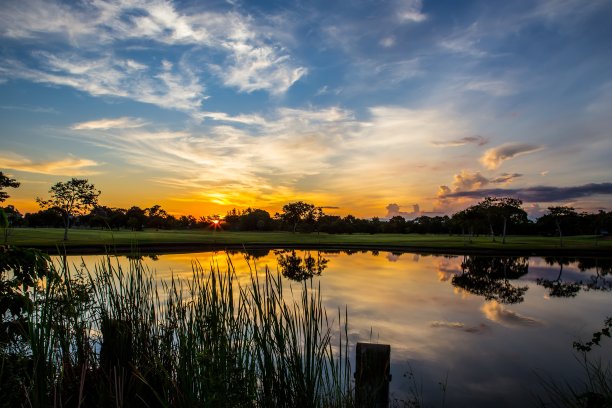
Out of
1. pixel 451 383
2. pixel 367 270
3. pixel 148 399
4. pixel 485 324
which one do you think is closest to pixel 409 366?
pixel 451 383

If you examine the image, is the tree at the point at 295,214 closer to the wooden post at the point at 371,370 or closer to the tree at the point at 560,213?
the tree at the point at 560,213

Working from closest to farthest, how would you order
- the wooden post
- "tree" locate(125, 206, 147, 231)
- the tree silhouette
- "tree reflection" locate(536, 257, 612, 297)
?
the wooden post
the tree silhouette
"tree reflection" locate(536, 257, 612, 297)
"tree" locate(125, 206, 147, 231)

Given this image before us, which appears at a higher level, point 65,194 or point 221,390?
point 65,194

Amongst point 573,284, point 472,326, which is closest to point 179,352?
point 472,326

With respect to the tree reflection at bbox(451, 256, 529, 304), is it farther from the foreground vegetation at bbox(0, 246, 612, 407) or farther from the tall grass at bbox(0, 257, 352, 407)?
the tall grass at bbox(0, 257, 352, 407)

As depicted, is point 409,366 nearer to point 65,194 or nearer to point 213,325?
point 213,325

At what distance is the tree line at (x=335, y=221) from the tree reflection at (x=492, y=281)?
37.1 m

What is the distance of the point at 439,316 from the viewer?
13.8m

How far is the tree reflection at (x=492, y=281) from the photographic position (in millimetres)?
18219

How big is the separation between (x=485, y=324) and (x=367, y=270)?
45.5 feet

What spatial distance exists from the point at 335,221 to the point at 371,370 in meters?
116

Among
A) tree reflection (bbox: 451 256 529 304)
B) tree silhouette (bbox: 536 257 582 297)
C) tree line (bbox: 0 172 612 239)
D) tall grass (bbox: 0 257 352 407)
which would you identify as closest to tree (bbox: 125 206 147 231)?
tree line (bbox: 0 172 612 239)

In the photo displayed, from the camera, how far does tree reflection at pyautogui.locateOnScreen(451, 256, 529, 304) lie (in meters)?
18.2

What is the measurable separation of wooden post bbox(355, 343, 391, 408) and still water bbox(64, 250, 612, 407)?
4.76ft
